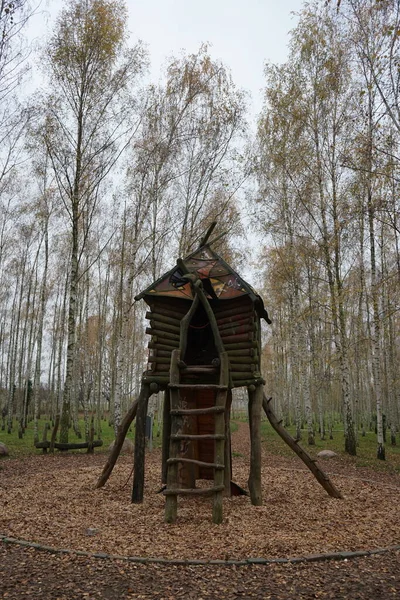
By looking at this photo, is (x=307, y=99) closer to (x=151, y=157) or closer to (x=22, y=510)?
(x=151, y=157)

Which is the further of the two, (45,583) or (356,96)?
(356,96)

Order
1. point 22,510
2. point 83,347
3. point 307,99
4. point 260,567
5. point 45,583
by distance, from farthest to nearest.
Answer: point 83,347, point 307,99, point 22,510, point 260,567, point 45,583

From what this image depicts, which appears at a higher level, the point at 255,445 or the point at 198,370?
the point at 198,370

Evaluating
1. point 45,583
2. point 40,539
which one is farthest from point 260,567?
point 40,539

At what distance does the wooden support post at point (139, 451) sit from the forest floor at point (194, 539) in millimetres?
287

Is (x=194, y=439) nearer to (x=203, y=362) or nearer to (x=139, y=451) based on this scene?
(x=139, y=451)

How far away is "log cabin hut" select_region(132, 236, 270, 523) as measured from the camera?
8.69 metres

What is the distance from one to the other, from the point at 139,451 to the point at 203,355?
2.71 meters

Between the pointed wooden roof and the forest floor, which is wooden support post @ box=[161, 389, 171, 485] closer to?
the forest floor

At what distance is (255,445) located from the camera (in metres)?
8.91

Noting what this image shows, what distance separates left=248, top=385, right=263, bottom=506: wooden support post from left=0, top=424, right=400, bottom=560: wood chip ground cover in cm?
33

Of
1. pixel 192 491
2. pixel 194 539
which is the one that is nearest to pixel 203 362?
pixel 192 491

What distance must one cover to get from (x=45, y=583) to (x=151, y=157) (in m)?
17.1

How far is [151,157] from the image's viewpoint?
63.0 feet
